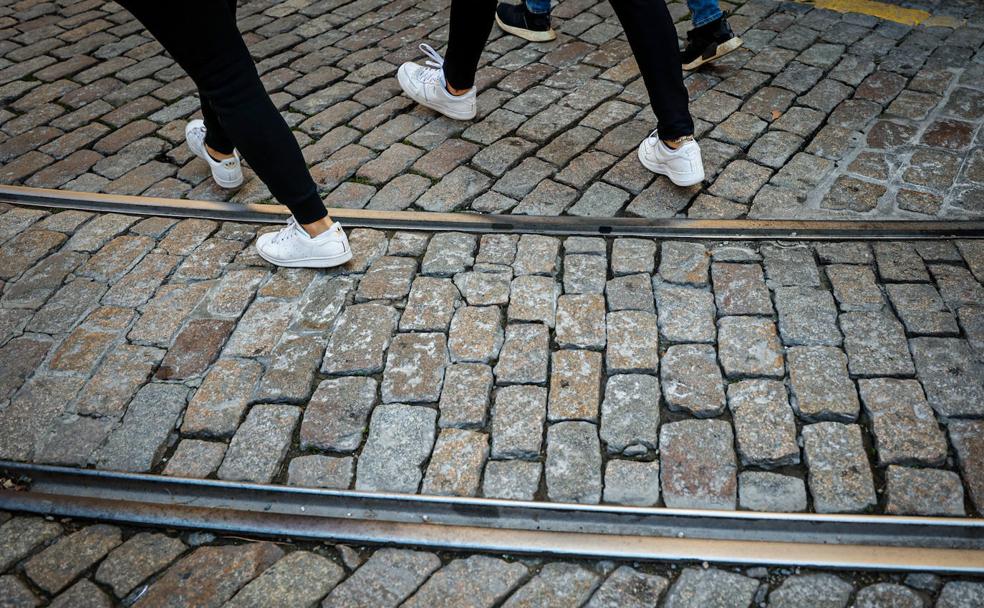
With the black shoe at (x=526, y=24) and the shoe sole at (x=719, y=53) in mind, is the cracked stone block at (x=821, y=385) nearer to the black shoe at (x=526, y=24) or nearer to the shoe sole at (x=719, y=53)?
the shoe sole at (x=719, y=53)

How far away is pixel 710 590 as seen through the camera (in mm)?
2053

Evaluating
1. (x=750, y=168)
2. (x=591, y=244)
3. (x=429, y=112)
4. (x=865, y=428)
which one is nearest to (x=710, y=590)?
(x=865, y=428)

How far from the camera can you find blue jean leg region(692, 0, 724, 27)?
4.22 meters

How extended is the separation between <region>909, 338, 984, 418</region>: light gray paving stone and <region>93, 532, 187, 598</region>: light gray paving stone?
239 centimetres

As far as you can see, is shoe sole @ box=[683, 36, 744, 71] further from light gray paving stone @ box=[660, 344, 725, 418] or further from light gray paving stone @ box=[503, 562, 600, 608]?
light gray paving stone @ box=[503, 562, 600, 608]

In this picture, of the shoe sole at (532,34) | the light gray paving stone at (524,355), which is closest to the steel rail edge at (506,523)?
the light gray paving stone at (524,355)

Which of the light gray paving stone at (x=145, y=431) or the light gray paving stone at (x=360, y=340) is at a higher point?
the light gray paving stone at (x=145, y=431)

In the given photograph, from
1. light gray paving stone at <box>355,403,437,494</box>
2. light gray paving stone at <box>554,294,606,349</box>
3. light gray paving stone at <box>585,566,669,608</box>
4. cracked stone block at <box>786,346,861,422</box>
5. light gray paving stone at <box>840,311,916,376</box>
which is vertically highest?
light gray paving stone at <box>355,403,437,494</box>

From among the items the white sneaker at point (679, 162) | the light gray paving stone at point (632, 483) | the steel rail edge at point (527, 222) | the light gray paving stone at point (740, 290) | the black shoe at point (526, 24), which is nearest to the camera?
the light gray paving stone at point (632, 483)

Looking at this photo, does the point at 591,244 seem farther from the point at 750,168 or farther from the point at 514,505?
the point at 514,505

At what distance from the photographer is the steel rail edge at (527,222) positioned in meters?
3.14

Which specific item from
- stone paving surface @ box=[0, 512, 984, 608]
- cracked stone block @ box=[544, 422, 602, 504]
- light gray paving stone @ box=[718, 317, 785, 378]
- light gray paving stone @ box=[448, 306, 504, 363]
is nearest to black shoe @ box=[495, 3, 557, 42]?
light gray paving stone @ box=[448, 306, 504, 363]

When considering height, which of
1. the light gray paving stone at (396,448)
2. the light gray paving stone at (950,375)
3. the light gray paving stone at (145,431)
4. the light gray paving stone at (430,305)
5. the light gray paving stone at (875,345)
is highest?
the light gray paving stone at (145,431)

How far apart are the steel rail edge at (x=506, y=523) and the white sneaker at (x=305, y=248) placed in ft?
3.51
